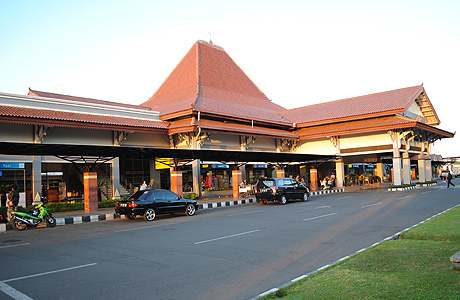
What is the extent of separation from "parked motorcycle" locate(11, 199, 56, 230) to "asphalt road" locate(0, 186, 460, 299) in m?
0.73

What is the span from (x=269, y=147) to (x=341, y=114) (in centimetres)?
842

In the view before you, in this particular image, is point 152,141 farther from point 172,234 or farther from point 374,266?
point 374,266

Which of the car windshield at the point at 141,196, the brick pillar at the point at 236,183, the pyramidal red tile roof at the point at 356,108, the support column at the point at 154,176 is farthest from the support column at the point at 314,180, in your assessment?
the car windshield at the point at 141,196

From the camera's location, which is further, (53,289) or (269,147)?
(269,147)

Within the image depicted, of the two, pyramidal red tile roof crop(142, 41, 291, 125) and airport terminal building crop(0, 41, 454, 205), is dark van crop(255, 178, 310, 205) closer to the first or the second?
airport terminal building crop(0, 41, 454, 205)

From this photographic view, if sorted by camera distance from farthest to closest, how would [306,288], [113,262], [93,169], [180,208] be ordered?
[93,169] < [180,208] < [113,262] < [306,288]

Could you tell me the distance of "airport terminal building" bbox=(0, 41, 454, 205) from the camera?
24016 mm

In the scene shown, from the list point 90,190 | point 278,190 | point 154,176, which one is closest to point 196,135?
point 154,176

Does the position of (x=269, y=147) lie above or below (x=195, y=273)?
above

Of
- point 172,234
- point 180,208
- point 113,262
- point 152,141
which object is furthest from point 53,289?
point 152,141

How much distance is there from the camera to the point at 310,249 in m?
9.28

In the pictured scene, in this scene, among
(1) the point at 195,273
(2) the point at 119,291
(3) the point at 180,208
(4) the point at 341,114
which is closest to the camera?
(2) the point at 119,291

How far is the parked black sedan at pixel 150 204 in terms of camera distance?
56.3 ft

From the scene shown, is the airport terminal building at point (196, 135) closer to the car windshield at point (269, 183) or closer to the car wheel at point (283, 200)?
the car windshield at point (269, 183)
